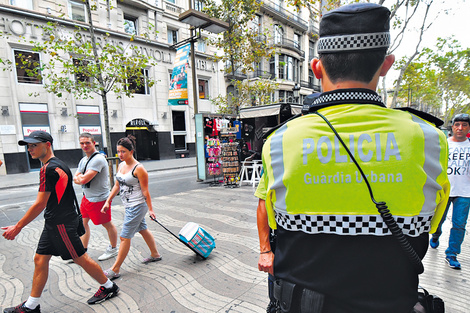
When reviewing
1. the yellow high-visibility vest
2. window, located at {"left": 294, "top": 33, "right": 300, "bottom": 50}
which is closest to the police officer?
the yellow high-visibility vest

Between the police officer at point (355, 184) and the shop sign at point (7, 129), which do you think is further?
the shop sign at point (7, 129)

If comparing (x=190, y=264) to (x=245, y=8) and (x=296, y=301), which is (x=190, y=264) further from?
(x=245, y=8)

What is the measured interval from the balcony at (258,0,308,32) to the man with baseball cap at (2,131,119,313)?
88.8 ft

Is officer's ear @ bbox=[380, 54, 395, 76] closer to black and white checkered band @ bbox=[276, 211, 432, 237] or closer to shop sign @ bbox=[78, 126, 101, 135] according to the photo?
black and white checkered band @ bbox=[276, 211, 432, 237]

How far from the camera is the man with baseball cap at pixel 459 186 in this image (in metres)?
3.45

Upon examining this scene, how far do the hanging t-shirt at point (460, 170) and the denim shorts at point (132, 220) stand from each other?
4.51 m

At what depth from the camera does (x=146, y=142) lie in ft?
72.8

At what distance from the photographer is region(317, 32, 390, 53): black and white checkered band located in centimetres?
111

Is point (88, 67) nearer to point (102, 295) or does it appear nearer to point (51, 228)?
point (51, 228)

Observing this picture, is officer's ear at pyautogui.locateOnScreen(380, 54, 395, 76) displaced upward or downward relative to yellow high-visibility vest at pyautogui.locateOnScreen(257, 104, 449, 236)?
upward

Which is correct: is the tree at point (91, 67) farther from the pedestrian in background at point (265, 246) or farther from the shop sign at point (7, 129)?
the pedestrian in background at point (265, 246)

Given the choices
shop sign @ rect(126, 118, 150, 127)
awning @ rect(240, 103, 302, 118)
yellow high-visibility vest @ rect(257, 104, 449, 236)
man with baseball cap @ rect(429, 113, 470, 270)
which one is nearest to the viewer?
yellow high-visibility vest @ rect(257, 104, 449, 236)

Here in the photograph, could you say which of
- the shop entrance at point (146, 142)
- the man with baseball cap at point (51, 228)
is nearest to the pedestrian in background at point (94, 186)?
the man with baseball cap at point (51, 228)

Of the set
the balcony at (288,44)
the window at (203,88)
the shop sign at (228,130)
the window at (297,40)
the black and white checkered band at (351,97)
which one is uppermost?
the window at (297,40)
